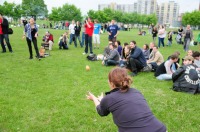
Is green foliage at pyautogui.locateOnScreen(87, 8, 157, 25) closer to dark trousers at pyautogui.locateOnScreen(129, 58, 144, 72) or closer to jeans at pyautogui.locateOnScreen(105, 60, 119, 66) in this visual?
jeans at pyautogui.locateOnScreen(105, 60, 119, 66)

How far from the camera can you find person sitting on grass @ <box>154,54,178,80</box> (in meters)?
7.53

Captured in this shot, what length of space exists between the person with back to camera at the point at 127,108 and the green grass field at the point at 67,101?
1.87 m

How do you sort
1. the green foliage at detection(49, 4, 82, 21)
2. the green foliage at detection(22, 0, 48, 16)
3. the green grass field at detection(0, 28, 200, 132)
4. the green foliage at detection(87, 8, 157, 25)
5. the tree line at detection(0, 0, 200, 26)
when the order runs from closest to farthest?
the green grass field at detection(0, 28, 200, 132) → the tree line at detection(0, 0, 200, 26) → the green foliage at detection(22, 0, 48, 16) → the green foliage at detection(49, 4, 82, 21) → the green foliage at detection(87, 8, 157, 25)

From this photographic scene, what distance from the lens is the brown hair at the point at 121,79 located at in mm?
2496

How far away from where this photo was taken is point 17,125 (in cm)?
430

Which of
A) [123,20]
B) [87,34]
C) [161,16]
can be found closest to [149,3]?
[161,16]

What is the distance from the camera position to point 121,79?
250 centimetres

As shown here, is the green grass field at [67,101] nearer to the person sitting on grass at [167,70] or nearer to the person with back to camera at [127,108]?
the person sitting on grass at [167,70]

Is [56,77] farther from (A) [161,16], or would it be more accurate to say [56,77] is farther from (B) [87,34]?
(A) [161,16]

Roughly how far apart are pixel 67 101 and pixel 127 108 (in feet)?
10.9

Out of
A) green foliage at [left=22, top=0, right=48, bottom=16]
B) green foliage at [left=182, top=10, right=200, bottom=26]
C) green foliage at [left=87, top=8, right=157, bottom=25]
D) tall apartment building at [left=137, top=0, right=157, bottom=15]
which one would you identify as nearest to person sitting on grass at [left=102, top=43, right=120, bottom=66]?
green foliage at [left=22, top=0, right=48, bottom=16]

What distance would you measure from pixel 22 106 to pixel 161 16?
205390 millimetres

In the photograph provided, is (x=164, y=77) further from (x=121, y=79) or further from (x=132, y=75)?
(x=121, y=79)

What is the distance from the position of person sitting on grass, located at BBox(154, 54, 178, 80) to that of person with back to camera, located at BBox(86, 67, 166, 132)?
211 inches
